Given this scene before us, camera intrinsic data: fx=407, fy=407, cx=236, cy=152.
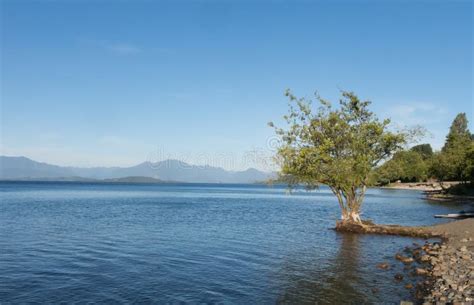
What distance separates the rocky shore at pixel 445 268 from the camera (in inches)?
Answer: 688

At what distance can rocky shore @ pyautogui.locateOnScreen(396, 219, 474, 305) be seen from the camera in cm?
1748

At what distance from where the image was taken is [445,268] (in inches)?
898

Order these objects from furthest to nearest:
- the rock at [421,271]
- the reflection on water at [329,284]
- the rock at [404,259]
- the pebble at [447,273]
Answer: the rock at [404,259]
the rock at [421,271]
the reflection on water at [329,284]
the pebble at [447,273]

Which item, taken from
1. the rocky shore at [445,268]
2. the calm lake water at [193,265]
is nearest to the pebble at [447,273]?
the rocky shore at [445,268]

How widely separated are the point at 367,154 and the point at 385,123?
11.3ft

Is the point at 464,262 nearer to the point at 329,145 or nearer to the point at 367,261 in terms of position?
the point at 367,261

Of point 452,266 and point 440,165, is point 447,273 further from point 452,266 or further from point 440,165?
point 440,165

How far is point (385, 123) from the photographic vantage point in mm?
39469

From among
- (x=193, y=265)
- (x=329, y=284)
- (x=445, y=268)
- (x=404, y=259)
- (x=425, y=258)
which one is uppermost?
(x=445, y=268)

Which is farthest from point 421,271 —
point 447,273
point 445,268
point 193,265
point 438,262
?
point 193,265

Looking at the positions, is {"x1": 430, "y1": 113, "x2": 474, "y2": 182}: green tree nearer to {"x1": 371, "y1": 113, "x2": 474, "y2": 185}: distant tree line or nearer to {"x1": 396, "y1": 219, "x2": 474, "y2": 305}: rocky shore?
{"x1": 371, "y1": 113, "x2": 474, "y2": 185}: distant tree line

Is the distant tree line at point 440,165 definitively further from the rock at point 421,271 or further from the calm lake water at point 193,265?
the rock at point 421,271

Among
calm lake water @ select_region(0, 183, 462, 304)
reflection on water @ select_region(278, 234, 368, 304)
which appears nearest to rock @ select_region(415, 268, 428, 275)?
calm lake water @ select_region(0, 183, 462, 304)

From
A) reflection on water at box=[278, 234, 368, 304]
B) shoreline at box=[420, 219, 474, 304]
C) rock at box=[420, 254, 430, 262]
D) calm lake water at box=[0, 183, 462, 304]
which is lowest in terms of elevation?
reflection on water at box=[278, 234, 368, 304]
